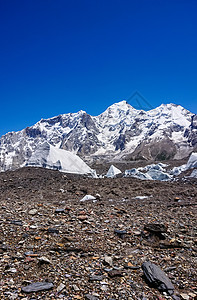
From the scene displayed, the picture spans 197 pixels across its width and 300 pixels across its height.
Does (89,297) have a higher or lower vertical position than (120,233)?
lower

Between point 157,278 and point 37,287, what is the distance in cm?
250

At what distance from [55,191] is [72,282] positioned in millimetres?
12164

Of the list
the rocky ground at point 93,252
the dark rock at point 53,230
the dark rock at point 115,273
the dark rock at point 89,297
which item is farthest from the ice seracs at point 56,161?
the dark rock at point 89,297

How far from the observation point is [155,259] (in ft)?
18.1

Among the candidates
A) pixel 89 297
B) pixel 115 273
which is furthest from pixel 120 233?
pixel 89 297

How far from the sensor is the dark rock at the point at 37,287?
3.92m

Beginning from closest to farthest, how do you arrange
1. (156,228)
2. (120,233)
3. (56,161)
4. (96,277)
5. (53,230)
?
(96,277) < (53,230) < (120,233) < (156,228) < (56,161)

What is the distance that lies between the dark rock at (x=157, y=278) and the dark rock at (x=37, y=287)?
211cm

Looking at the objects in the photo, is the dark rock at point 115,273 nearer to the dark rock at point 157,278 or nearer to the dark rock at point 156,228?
the dark rock at point 157,278

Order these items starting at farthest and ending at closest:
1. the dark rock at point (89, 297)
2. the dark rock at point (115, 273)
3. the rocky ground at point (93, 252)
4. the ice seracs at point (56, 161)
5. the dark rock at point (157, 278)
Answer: the ice seracs at point (56, 161), the dark rock at point (115, 273), the dark rock at point (157, 278), the rocky ground at point (93, 252), the dark rock at point (89, 297)

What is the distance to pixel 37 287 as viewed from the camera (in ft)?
13.2

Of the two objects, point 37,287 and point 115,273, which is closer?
point 37,287

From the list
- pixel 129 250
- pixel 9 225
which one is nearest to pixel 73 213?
pixel 9 225

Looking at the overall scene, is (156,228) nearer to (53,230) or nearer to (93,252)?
(93,252)
